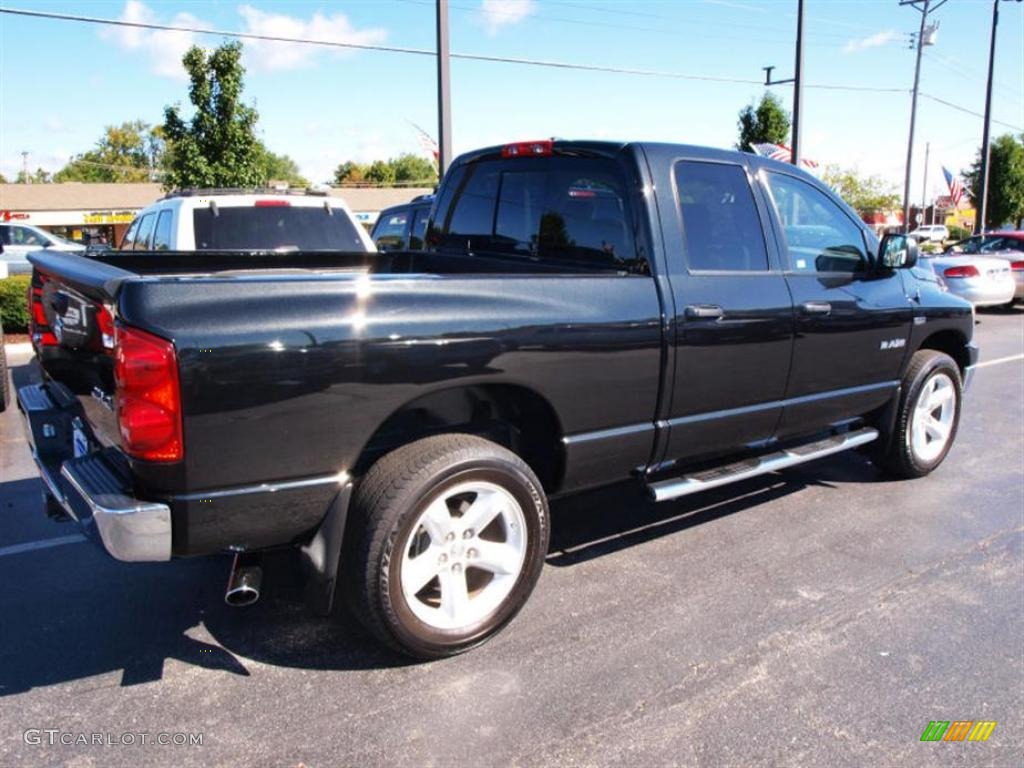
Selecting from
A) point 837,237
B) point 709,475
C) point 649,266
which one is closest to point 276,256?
point 649,266

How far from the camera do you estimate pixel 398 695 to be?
2.97m

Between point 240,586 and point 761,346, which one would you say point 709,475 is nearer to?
point 761,346

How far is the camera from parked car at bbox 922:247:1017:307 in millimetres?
14820

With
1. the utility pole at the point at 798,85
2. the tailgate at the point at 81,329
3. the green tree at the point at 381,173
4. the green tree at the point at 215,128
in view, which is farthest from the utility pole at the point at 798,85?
the green tree at the point at 381,173

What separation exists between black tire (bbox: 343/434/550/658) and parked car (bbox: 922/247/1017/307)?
13.8 m

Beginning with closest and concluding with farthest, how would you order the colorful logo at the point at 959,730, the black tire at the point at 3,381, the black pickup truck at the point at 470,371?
1. the black pickup truck at the point at 470,371
2. the colorful logo at the point at 959,730
3. the black tire at the point at 3,381

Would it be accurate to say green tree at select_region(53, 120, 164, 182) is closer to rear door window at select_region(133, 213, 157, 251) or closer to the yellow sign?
the yellow sign

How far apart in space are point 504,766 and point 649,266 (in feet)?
7.15

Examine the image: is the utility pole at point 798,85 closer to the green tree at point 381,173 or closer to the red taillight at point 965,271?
the red taillight at point 965,271

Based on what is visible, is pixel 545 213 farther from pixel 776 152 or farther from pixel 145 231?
pixel 776 152

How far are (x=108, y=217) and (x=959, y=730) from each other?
4674 cm

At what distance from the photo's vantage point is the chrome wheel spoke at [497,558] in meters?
3.27

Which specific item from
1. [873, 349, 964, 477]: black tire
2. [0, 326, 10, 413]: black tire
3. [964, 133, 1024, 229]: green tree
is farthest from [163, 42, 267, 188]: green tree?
[964, 133, 1024, 229]: green tree

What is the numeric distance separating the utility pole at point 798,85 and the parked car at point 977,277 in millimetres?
4039
